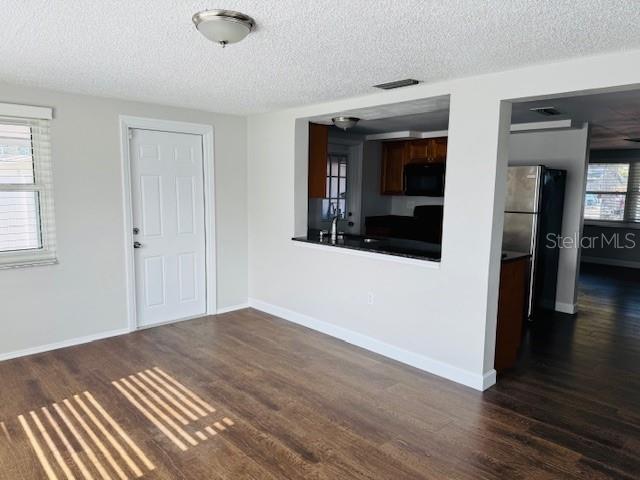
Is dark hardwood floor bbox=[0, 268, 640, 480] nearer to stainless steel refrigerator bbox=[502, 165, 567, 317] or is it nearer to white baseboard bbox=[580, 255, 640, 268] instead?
stainless steel refrigerator bbox=[502, 165, 567, 317]

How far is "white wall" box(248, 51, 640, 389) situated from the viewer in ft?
10.0

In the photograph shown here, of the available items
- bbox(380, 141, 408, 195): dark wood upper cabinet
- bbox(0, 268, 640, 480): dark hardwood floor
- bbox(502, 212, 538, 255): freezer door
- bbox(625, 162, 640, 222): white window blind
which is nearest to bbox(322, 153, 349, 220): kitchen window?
bbox(380, 141, 408, 195): dark wood upper cabinet

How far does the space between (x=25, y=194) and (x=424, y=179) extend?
474 cm

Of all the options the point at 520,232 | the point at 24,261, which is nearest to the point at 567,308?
the point at 520,232

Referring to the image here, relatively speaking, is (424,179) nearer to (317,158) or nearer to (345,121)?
(317,158)

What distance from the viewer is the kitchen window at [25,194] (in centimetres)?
365

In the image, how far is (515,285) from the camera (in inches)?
146

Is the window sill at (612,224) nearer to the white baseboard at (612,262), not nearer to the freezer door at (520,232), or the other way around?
the white baseboard at (612,262)

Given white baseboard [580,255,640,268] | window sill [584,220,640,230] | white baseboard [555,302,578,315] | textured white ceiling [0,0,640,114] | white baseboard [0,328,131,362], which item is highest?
textured white ceiling [0,0,640,114]

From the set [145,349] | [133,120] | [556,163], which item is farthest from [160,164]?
[556,163]

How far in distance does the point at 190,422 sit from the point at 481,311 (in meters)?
2.11

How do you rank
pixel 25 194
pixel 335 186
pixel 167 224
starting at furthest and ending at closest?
pixel 335 186 → pixel 167 224 → pixel 25 194

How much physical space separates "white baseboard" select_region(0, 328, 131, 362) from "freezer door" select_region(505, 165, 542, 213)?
4.31m

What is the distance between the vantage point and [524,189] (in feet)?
16.3
